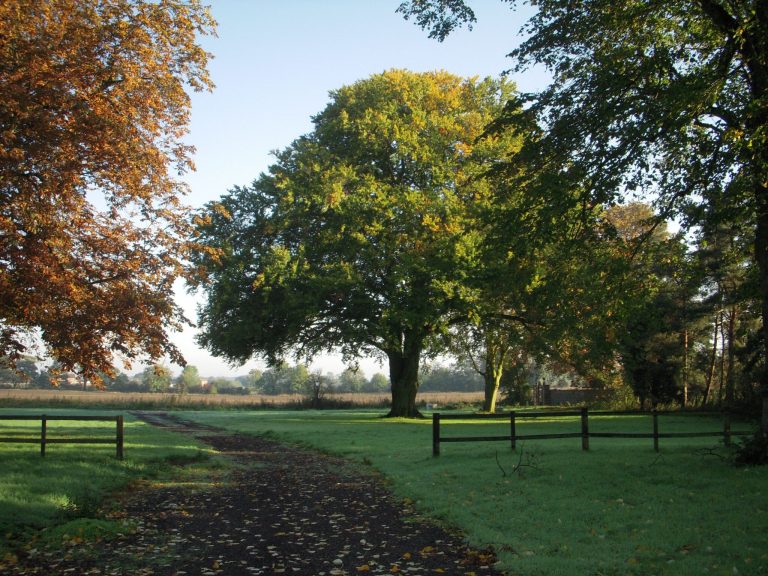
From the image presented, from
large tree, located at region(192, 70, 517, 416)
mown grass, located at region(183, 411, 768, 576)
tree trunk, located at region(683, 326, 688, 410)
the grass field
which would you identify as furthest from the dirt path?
tree trunk, located at region(683, 326, 688, 410)

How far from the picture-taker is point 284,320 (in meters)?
35.1

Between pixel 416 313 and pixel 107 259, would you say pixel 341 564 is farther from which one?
pixel 416 313

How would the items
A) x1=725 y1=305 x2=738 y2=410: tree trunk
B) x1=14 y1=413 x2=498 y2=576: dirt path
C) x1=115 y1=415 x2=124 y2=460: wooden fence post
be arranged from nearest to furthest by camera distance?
1. x1=14 y1=413 x2=498 y2=576: dirt path
2. x1=115 y1=415 x2=124 y2=460: wooden fence post
3. x1=725 y1=305 x2=738 y2=410: tree trunk

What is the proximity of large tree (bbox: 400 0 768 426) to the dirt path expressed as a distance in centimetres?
779

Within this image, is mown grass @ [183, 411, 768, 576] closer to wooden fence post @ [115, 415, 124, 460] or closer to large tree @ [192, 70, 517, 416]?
wooden fence post @ [115, 415, 124, 460]

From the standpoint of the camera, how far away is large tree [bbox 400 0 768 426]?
11.8 m

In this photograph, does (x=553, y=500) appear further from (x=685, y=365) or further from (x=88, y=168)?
(x=685, y=365)

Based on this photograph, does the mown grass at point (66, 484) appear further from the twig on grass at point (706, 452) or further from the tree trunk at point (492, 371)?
the tree trunk at point (492, 371)

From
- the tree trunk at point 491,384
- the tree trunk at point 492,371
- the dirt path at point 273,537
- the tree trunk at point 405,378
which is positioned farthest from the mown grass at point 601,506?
the tree trunk at point 491,384

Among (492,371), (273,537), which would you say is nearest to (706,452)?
(273,537)

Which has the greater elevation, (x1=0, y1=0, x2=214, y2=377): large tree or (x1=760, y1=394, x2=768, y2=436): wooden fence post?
(x1=0, y1=0, x2=214, y2=377): large tree

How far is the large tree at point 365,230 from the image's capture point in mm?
30875

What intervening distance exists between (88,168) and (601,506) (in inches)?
492

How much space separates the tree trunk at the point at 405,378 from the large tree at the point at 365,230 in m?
0.09
